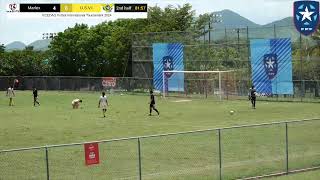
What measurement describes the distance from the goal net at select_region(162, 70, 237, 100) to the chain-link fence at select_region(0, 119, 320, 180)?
110ft

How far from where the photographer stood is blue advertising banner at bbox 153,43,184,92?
62297 mm

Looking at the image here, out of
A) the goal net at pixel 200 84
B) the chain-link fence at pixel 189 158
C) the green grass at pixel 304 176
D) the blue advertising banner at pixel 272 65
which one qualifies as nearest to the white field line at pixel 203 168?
the chain-link fence at pixel 189 158

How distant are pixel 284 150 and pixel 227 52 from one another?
139ft

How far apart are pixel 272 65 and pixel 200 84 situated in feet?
27.3

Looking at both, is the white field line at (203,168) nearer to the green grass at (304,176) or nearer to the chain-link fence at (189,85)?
the green grass at (304,176)

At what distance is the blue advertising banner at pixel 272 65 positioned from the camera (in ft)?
174

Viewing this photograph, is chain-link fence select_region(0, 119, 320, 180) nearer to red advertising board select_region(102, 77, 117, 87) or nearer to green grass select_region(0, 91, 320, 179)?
green grass select_region(0, 91, 320, 179)

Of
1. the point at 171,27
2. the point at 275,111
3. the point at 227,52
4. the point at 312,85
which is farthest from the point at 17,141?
the point at 171,27

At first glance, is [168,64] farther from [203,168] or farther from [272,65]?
[203,168]

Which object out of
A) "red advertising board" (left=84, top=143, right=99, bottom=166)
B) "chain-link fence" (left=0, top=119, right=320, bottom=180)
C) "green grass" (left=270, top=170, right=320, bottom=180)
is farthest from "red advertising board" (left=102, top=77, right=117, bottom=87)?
"red advertising board" (left=84, top=143, right=99, bottom=166)

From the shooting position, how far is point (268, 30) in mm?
63656

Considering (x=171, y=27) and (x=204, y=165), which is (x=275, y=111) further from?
(x=171, y=27)

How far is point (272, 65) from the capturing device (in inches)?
2144

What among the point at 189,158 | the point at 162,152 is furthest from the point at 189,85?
the point at 189,158
